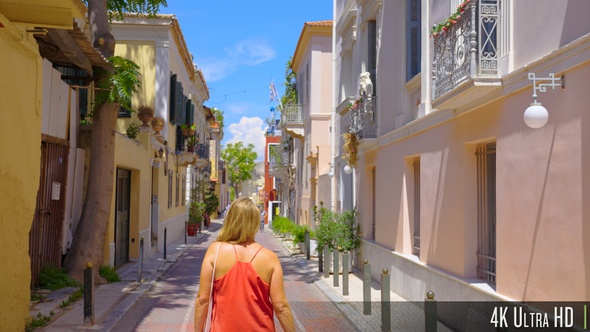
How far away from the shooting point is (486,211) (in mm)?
8727

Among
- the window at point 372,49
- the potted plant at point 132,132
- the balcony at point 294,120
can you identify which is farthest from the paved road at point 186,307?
the balcony at point 294,120

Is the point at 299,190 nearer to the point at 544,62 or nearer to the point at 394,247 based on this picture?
the point at 394,247

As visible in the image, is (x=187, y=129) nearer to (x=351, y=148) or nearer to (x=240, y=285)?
(x=351, y=148)

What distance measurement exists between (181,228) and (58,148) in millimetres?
19307

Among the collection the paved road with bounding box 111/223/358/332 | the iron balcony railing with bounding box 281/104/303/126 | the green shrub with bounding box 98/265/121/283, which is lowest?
the paved road with bounding box 111/223/358/332

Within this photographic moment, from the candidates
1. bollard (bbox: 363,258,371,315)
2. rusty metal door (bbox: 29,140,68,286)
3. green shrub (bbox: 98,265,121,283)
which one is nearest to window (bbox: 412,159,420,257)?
bollard (bbox: 363,258,371,315)

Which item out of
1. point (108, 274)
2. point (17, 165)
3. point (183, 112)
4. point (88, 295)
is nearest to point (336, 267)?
point (108, 274)

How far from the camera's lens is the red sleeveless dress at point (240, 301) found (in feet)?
13.2

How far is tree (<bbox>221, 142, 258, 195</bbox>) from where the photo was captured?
80.4 meters

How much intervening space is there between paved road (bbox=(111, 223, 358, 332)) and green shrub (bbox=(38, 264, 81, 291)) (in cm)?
126

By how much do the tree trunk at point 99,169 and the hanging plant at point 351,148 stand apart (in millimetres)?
6361

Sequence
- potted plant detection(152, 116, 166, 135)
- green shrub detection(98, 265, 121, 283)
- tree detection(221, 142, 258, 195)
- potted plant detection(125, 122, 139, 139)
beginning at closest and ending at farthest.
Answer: green shrub detection(98, 265, 121, 283) → potted plant detection(125, 122, 139, 139) → potted plant detection(152, 116, 166, 135) → tree detection(221, 142, 258, 195)

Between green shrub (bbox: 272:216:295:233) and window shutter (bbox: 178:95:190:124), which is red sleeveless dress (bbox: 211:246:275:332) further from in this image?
green shrub (bbox: 272:216:295:233)

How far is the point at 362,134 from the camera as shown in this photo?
15102mm
